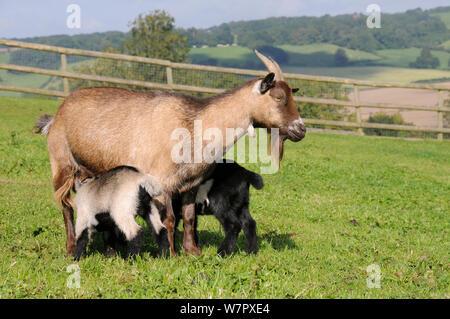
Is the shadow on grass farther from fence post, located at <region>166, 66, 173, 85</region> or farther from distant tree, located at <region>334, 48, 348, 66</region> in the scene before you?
distant tree, located at <region>334, 48, 348, 66</region>

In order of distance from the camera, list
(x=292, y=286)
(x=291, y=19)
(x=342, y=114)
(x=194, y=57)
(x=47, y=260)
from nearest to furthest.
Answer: (x=292, y=286) → (x=47, y=260) → (x=342, y=114) → (x=194, y=57) → (x=291, y=19)

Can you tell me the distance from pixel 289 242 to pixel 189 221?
1772 millimetres

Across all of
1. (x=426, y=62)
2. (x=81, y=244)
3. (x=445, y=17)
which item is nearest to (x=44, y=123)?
(x=81, y=244)

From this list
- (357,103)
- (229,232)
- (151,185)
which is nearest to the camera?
(151,185)

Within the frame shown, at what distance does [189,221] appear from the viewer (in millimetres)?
6500

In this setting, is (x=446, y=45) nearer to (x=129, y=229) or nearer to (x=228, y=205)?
(x=228, y=205)

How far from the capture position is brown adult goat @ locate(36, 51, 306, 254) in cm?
605

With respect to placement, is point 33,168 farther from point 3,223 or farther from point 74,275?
point 74,275

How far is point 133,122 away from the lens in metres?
6.20

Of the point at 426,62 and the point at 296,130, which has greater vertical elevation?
the point at 426,62

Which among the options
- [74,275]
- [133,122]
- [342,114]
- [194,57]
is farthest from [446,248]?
[194,57]

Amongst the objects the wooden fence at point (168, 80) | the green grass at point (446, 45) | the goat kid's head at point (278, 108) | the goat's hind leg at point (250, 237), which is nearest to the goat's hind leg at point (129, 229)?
the goat's hind leg at point (250, 237)

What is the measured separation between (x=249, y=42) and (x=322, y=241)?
146 m

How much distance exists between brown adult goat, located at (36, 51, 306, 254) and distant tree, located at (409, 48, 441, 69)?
117 metres
